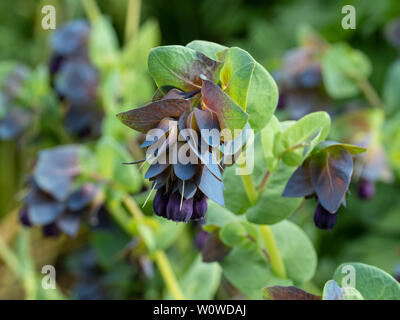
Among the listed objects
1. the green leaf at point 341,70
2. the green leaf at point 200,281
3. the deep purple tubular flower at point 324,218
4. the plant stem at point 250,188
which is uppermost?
the green leaf at point 341,70

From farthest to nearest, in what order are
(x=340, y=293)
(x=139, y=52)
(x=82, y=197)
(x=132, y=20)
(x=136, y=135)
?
(x=132, y=20) < (x=139, y=52) < (x=136, y=135) < (x=82, y=197) < (x=340, y=293)

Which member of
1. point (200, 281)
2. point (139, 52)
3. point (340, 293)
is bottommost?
point (200, 281)

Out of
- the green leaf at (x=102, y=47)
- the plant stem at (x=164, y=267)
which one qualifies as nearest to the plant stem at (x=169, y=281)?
the plant stem at (x=164, y=267)

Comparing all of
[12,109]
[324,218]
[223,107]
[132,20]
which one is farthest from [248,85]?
[132,20]

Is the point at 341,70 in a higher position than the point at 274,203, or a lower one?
higher

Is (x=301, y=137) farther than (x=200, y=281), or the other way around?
(x=200, y=281)

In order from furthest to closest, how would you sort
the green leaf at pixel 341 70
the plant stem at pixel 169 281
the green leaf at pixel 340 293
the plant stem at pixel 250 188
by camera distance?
the green leaf at pixel 341 70 → the plant stem at pixel 169 281 → the plant stem at pixel 250 188 → the green leaf at pixel 340 293

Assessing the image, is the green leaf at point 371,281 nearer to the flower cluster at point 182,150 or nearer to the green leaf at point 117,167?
the flower cluster at point 182,150

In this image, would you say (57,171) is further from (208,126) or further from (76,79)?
(208,126)
